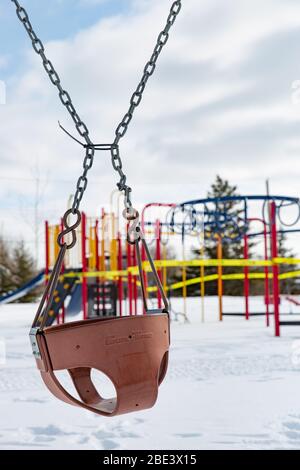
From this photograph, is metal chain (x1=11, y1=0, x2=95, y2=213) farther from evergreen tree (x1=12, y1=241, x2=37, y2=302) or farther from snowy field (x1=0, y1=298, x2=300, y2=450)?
evergreen tree (x1=12, y1=241, x2=37, y2=302)

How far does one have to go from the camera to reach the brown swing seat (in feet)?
5.82

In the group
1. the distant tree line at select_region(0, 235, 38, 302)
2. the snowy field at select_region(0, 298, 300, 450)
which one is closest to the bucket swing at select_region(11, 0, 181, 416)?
the snowy field at select_region(0, 298, 300, 450)

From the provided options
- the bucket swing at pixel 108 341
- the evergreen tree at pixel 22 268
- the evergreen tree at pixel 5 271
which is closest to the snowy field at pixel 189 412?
the bucket swing at pixel 108 341

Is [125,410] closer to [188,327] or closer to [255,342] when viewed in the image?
[255,342]

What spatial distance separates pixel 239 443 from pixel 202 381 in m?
1.54

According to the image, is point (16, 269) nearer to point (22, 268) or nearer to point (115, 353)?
point (22, 268)

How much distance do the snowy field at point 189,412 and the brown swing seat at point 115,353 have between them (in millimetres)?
1245

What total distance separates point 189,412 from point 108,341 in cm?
195

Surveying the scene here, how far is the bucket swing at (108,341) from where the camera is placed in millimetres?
1771

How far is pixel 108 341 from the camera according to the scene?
5.95 feet

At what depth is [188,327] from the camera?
374 inches

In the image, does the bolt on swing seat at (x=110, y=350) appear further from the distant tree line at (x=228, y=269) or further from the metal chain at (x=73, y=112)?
the distant tree line at (x=228, y=269)

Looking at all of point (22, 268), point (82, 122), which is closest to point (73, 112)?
point (82, 122)
